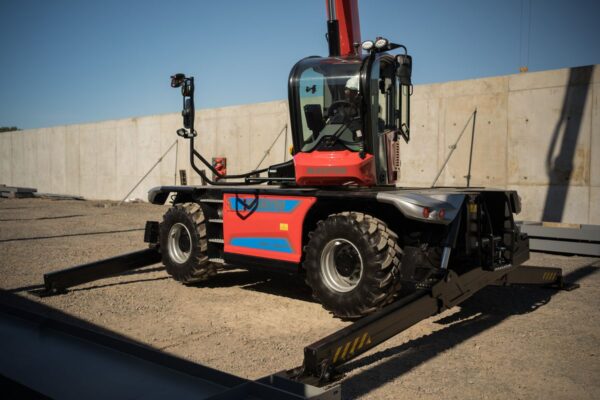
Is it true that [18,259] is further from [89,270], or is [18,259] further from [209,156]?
[209,156]

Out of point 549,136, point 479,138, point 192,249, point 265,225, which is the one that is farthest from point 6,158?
point 265,225

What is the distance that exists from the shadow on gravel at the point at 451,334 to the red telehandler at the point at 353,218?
0.32 m

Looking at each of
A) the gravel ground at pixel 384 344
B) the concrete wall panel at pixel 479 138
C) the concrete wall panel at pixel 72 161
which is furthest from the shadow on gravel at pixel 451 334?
the concrete wall panel at pixel 72 161

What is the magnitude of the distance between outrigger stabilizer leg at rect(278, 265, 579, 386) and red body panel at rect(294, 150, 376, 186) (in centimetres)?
148

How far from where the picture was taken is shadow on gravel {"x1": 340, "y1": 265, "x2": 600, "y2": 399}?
153 inches

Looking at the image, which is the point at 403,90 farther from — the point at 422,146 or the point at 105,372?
the point at 422,146

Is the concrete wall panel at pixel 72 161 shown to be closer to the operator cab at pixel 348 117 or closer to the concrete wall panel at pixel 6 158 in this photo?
the concrete wall panel at pixel 6 158

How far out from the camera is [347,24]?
7.04 m

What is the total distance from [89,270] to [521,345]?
4.99 metres

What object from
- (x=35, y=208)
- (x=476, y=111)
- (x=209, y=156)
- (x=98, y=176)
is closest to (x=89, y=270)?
(x=476, y=111)

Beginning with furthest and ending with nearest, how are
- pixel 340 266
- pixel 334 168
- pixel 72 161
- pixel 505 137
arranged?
1. pixel 72 161
2. pixel 505 137
3. pixel 334 168
4. pixel 340 266

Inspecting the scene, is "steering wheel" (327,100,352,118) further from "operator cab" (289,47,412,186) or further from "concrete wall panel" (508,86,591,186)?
"concrete wall panel" (508,86,591,186)

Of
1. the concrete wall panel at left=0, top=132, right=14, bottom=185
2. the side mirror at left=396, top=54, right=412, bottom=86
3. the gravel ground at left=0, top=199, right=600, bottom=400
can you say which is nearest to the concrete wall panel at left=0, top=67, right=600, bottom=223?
the gravel ground at left=0, top=199, right=600, bottom=400

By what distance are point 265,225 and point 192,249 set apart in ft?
4.59
